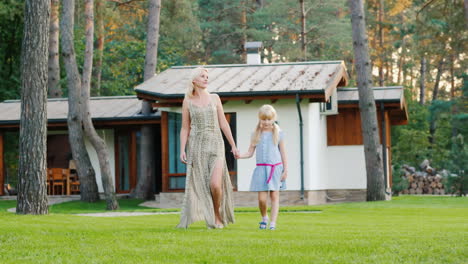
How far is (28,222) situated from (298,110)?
10.8 meters

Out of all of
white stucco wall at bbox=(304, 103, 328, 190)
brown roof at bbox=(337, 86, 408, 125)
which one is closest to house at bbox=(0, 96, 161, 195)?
white stucco wall at bbox=(304, 103, 328, 190)

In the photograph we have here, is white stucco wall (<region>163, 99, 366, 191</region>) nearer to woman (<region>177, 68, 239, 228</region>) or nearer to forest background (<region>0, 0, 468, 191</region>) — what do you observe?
forest background (<region>0, 0, 468, 191</region>)

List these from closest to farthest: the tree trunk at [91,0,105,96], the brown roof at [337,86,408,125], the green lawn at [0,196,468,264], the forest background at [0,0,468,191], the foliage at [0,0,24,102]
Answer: the green lawn at [0,196,468,264] → the brown roof at [337,86,408,125] → the tree trunk at [91,0,105,96] → the foliage at [0,0,24,102] → the forest background at [0,0,468,191]

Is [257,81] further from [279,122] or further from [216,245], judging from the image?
[216,245]

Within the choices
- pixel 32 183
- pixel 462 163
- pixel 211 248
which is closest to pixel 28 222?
pixel 32 183

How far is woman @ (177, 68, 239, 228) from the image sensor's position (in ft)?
31.7

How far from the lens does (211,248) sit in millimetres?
7535

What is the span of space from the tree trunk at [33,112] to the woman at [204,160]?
401cm

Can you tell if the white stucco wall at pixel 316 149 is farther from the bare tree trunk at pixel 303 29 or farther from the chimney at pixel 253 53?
the bare tree trunk at pixel 303 29

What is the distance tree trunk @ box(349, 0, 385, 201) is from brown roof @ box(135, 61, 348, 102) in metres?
0.80

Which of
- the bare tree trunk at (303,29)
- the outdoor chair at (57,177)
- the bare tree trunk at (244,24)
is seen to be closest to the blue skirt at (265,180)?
the outdoor chair at (57,177)

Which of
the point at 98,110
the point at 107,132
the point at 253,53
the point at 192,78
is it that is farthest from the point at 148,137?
the point at 192,78

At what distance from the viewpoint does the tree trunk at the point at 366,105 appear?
2103 cm

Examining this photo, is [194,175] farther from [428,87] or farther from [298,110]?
[428,87]
